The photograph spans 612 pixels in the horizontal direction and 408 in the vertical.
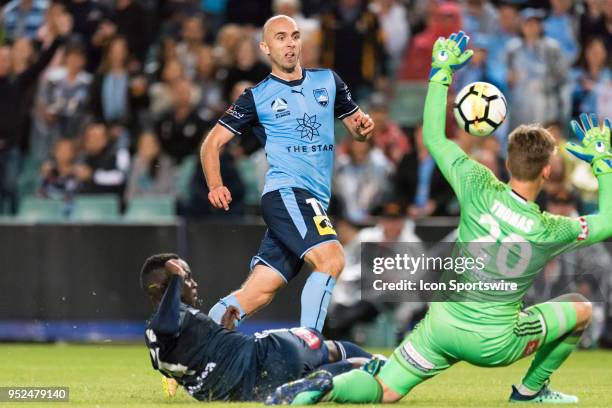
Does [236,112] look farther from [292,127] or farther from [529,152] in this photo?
[529,152]

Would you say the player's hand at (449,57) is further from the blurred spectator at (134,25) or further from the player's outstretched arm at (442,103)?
the blurred spectator at (134,25)

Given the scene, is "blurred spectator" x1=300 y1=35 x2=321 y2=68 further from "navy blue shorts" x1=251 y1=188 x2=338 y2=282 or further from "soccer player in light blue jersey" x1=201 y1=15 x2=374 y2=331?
"navy blue shorts" x1=251 y1=188 x2=338 y2=282

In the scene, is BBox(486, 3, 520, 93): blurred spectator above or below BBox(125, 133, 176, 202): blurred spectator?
above

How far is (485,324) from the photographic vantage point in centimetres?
795

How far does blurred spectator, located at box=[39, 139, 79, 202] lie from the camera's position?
17.0m

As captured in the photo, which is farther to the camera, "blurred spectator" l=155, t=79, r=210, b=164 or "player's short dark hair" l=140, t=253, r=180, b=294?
"blurred spectator" l=155, t=79, r=210, b=164

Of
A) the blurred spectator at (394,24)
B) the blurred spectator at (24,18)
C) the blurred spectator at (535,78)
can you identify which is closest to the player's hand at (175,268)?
the blurred spectator at (535,78)

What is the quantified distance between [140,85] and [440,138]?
10593 mm

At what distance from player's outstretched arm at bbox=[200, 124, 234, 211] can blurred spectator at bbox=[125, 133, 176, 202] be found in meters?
6.79

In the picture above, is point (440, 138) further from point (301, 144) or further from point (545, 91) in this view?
point (545, 91)

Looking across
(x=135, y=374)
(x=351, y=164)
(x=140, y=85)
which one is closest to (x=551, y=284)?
(x=351, y=164)

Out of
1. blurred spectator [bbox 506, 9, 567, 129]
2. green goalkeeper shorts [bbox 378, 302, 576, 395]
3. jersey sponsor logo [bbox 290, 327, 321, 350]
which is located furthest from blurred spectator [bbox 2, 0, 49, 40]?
green goalkeeper shorts [bbox 378, 302, 576, 395]

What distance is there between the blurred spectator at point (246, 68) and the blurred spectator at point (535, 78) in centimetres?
310

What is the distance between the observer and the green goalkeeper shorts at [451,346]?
7.93 meters
